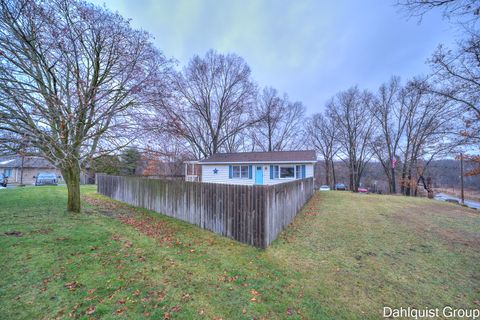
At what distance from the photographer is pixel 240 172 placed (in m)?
17.6

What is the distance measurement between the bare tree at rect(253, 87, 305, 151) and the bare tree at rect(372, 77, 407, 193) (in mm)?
10253

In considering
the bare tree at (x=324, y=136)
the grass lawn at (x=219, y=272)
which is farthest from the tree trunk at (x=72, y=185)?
the bare tree at (x=324, y=136)

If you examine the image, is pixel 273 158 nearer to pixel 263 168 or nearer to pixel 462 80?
pixel 263 168

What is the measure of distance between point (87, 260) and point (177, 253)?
5.64ft

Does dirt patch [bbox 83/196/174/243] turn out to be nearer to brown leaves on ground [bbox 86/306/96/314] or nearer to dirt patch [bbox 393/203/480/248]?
brown leaves on ground [bbox 86/306/96/314]

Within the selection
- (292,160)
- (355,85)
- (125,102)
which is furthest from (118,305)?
(355,85)

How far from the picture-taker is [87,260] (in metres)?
3.90

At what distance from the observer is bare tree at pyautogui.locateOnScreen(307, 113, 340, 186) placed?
108ft

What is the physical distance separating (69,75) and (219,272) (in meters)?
7.84

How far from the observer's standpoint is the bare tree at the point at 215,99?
22.9 meters

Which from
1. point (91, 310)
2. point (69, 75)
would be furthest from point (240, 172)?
point (91, 310)

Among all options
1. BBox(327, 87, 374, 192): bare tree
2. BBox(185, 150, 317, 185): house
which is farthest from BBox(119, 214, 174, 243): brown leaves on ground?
BBox(327, 87, 374, 192): bare tree

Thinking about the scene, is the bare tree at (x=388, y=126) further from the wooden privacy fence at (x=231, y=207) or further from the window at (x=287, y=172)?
the wooden privacy fence at (x=231, y=207)

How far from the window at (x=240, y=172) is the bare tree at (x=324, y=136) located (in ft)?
70.8
